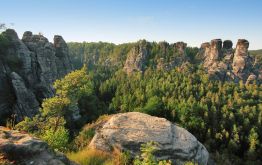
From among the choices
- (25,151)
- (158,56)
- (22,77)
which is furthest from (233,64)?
(25,151)

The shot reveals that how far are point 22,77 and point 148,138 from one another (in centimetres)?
4843

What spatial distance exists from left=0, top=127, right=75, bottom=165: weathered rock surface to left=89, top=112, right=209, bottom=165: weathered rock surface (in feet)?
25.7

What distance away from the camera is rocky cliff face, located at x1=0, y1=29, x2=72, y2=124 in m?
52.6

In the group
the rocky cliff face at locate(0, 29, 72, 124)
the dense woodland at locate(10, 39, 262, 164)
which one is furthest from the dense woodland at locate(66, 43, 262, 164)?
the rocky cliff face at locate(0, 29, 72, 124)

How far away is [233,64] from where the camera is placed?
140875 millimetres

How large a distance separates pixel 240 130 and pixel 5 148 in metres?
82.3

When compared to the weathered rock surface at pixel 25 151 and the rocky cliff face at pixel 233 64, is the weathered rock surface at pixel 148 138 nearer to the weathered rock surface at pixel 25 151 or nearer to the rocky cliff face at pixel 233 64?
the weathered rock surface at pixel 25 151

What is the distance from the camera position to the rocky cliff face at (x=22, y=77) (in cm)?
5256

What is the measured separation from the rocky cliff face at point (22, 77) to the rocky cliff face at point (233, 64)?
90449 millimetres

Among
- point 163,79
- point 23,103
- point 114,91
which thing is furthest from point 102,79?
point 23,103

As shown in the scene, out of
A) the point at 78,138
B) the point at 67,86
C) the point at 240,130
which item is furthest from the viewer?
the point at 240,130

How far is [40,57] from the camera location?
6875 cm

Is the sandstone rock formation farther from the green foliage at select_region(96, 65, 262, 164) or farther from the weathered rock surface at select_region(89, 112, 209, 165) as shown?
the weathered rock surface at select_region(89, 112, 209, 165)

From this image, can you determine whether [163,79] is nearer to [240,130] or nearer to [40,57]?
[240,130]
